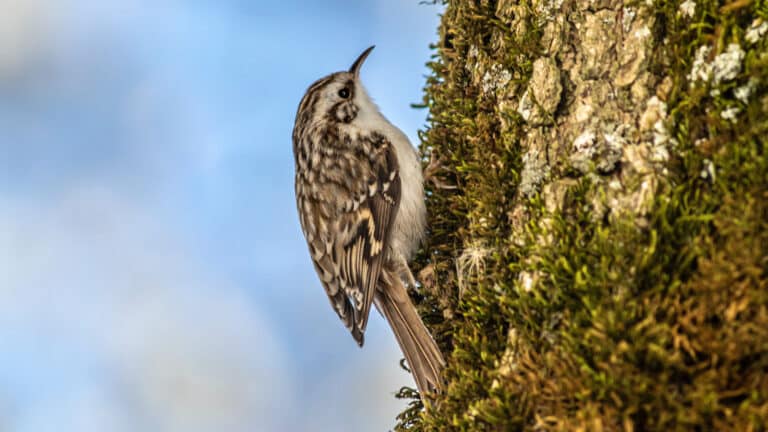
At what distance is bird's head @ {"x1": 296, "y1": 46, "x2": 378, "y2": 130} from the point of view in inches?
128

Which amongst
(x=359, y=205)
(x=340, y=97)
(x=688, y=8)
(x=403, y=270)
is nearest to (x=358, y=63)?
(x=340, y=97)

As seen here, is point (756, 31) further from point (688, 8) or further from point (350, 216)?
point (350, 216)

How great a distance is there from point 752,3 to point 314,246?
1.91m

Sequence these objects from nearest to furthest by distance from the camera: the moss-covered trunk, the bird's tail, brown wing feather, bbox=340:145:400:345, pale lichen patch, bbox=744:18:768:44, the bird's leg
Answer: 1. the moss-covered trunk
2. pale lichen patch, bbox=744:18:768:44
3. the bird's tail
4. the bird's leg
5. brown wing feather, bbox=340:145:400:345

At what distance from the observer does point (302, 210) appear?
3223mm

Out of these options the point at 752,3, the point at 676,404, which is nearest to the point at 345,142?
the point at 752,3

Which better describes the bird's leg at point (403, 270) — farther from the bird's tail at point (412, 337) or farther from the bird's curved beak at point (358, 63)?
the bird's curved beak at point (358, 63)

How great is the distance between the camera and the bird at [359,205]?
8.36 ft

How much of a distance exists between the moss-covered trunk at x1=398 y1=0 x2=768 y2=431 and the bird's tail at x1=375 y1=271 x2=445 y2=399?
0.24ft

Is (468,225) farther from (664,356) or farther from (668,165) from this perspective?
(664,356)

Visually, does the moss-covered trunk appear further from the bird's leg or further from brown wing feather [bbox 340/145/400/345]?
brown wing feather [bbox 340/145/400/345]

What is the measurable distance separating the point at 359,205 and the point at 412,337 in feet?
2.81

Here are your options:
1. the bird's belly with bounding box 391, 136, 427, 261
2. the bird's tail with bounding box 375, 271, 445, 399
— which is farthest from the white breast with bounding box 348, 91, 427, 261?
the bird's tail with bounding box 375, 271, 445, 399

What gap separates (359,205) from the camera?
297cm
